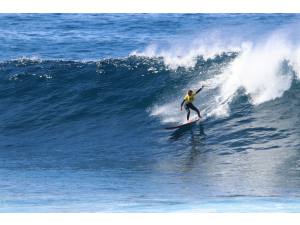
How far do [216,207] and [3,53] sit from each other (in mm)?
14540

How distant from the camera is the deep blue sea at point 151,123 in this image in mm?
10898

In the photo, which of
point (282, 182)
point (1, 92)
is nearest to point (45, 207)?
point (282, 182)

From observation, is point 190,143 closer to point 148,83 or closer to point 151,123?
point 151,123

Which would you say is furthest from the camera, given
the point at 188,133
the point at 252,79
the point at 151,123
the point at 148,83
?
the point at 148,83

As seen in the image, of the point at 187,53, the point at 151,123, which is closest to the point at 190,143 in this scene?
the point at 151,123

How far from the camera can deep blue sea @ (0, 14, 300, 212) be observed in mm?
10898

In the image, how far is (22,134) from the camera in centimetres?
1573

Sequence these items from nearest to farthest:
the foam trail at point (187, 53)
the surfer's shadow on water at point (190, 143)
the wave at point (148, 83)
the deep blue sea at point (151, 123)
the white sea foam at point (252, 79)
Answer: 1. the deep blue sea at point (151, 123)
2. the surfer's shadow on water at point (190, 143)
3. the white sea foam at point (252, 79)
4. the wave at point (148, 83)
5. the foam trail at point (187, 53)

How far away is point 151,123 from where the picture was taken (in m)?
15.3

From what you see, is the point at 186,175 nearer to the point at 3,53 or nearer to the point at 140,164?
the point at 140,164

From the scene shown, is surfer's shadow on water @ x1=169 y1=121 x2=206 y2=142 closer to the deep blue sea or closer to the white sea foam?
the deep blue sea

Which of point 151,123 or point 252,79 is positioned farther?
point 252,79

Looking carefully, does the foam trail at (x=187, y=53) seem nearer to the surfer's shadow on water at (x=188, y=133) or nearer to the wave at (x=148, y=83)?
the wave at (x=148, y=83)

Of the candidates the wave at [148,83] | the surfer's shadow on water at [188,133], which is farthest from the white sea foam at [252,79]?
the surfer's shadow on water at [188,133]
